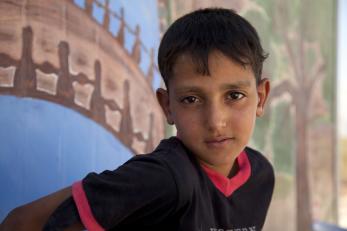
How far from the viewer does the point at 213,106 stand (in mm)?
1479

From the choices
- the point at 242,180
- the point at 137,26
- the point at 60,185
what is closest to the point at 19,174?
the point at 60,185

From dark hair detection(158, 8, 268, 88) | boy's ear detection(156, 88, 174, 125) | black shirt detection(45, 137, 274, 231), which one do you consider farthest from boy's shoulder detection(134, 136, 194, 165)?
dark hair detection(158, 8, 268, 88)

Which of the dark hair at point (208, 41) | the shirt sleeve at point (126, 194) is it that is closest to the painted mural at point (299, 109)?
the dark hair at point (208, 41)

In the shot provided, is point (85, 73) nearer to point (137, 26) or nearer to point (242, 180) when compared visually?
point (137, 26)

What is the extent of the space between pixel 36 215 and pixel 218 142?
574 mm

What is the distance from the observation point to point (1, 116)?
1701 mm

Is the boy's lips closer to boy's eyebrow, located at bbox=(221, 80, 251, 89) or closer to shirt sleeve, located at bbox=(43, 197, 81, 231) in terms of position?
boy's eyebrow, located at bbox=(221, 80, 251, 89)

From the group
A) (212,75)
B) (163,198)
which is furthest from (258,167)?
(163,198)

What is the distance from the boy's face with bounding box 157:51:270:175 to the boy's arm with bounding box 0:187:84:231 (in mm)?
440

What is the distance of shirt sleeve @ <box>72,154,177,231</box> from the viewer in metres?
1.22

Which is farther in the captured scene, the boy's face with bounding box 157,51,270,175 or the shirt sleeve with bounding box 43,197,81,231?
the boy's face with bounding box 157,51,270,175

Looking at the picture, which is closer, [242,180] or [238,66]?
[238,66]

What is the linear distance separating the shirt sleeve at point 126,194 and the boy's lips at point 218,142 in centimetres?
22

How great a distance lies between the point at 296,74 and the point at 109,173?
9.88 ft
